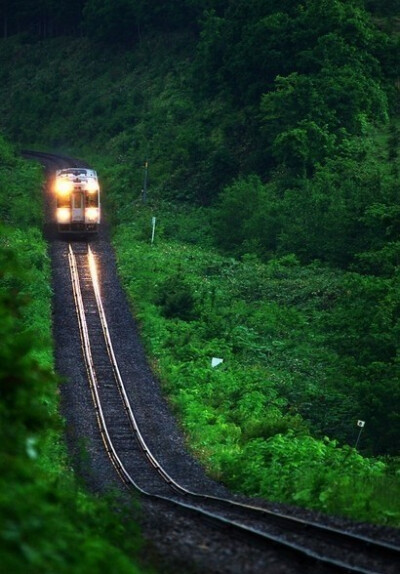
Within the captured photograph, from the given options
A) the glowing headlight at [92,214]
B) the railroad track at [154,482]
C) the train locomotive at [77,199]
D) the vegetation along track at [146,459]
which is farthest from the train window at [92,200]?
the railroad track at [154,482]

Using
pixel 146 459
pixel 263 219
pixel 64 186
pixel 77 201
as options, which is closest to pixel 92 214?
pixel 77 201

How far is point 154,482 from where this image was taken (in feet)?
83.7

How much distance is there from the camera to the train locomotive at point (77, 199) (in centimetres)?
4994

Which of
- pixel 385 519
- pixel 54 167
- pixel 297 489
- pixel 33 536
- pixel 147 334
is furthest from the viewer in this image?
pixel 54 167

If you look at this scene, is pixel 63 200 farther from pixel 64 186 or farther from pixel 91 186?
pixel 91 186

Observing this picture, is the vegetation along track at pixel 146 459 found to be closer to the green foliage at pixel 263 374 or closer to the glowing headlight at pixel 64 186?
the green foliage at pixel 263 374

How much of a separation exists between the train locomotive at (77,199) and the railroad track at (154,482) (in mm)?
1962

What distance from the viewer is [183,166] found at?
63.8 meters

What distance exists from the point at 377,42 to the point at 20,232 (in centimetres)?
2662

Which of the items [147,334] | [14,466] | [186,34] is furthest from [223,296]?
[186,34]

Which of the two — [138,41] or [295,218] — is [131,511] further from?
[138,41]

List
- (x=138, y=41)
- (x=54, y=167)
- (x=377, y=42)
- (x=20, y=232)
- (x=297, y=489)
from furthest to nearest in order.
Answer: (x=138, y=41) < (x=54, y=167) < (x=377, y=42) < (x=20, y=232) < (x=297, y=489)

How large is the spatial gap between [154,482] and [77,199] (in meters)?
27.1

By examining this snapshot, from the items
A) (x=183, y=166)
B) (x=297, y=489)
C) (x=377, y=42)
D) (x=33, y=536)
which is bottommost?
(x=297, y=489)
